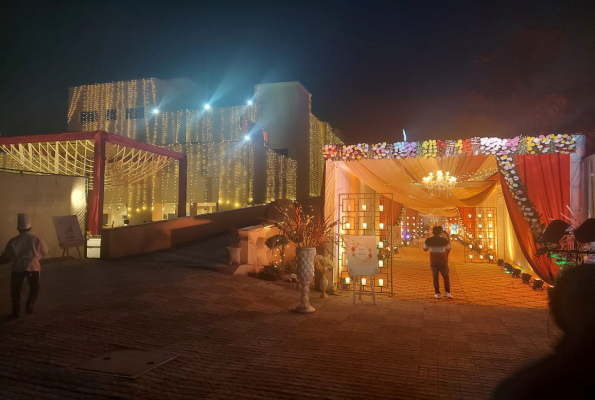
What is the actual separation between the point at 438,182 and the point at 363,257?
→ 5759 millimetres

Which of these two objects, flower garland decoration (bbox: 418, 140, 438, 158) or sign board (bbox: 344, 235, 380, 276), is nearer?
sign board (bbox: 344, 235, 380, 276)

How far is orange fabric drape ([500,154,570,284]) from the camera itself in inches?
343

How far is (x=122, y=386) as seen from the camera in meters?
3.89

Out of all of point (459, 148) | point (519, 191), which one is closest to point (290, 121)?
point (459, 148)

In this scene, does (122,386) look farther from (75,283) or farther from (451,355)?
(75,283)

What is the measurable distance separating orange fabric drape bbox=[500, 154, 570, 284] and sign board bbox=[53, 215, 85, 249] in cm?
1170

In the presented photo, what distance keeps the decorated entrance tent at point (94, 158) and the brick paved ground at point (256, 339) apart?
181 inches

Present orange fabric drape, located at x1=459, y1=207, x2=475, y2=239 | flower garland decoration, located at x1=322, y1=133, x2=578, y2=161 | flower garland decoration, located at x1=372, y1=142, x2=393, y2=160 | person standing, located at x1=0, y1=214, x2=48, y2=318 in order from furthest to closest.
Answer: orange fabric drape, located at x1=459, y1=207, x2=475, y2=239 < flower garland decoration, located at x1=372, y1=142, x2=393, y2=160 < flower garland decoration, located at x1=322, y1=133, x2=578, y2=161 < person standing, located at x1=0, y1=214, x2=48, y2=318

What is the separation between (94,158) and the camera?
1331 cm

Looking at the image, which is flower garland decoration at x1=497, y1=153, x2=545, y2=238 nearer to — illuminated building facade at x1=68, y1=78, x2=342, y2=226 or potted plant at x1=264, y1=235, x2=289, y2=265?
potted plant at x1=264, y1=235, x2=289, y2=265

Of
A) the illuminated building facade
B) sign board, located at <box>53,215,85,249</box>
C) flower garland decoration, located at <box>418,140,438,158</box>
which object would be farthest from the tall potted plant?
the illuminated building facade

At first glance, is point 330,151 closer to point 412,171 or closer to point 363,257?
point 412,171

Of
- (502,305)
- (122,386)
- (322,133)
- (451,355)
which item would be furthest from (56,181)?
(322,133)

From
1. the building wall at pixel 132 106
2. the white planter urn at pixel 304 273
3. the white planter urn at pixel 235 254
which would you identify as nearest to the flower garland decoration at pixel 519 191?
the white planter urn at pixel 304 273
